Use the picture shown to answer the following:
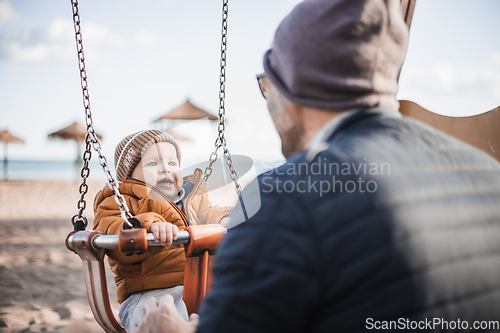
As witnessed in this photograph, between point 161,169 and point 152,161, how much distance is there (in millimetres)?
66

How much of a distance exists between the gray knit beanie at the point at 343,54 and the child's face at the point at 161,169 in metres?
1.39

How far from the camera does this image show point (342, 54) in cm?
67

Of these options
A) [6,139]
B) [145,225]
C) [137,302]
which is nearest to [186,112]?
[145,225]

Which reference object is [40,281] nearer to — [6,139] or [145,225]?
[145,225]

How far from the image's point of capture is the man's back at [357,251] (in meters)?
0.54

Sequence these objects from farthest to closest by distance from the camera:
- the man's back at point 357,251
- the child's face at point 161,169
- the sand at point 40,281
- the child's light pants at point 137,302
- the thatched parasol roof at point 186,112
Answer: the thatched parasol roof at point 186,112, the sand at point 40,281, the child's face at point 161,169, the child's light pants at point 137,302, the man's back at point 357,251

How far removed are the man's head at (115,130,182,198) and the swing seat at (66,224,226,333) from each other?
2.25 feet

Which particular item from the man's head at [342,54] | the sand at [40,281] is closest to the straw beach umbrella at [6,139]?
the sand at [40,281]

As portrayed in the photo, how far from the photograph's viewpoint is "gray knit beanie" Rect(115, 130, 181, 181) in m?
2.01

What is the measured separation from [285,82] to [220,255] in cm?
37

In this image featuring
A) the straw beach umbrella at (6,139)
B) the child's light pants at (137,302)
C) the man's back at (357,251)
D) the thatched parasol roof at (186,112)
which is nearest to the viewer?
the man's back at (357,251)

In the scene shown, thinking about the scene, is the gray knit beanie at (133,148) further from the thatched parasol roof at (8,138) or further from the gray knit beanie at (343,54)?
the thatched parasol roof at (8,138)

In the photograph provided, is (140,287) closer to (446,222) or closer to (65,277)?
(446,222)

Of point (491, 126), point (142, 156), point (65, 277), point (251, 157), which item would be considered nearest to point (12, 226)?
point (65, 277)
